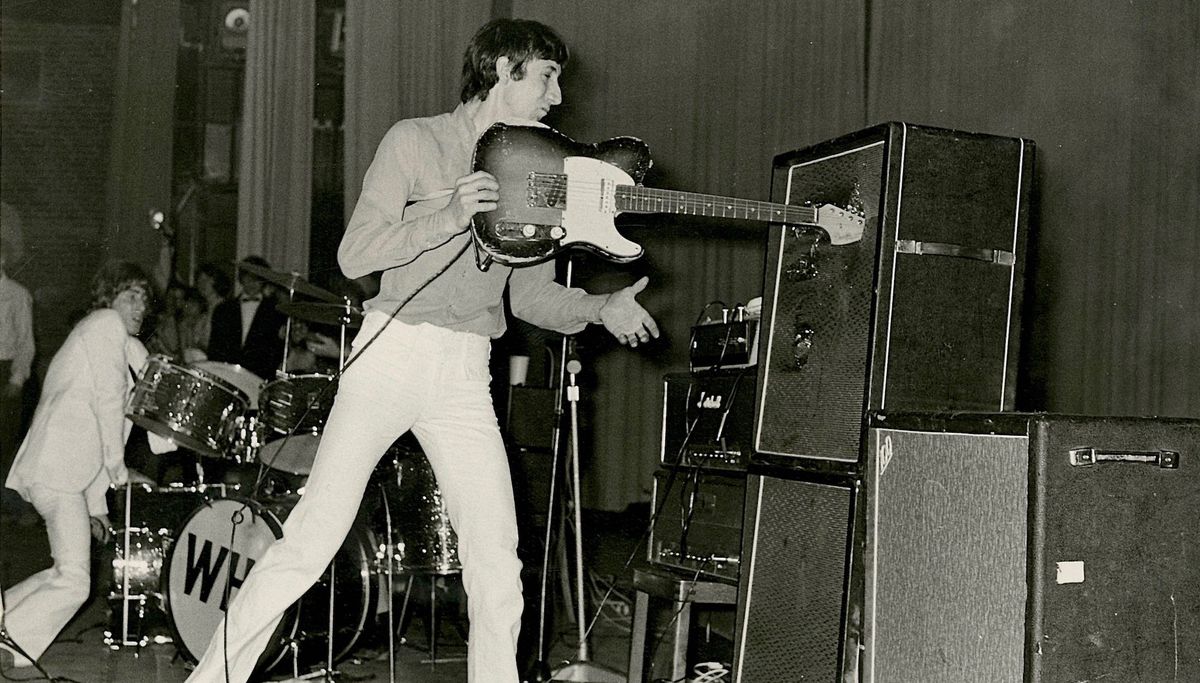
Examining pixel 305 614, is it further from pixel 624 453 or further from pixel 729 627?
pixel 624 453

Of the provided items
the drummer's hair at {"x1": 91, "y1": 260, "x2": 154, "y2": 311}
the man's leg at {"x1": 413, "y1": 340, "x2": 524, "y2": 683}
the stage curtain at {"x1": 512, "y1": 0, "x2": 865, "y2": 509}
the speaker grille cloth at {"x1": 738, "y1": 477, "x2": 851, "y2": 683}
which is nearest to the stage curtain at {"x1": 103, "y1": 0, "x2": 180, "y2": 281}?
the stage curtain at {"x1": 512, "y1": 0, "x2": 865, "y2": 509}

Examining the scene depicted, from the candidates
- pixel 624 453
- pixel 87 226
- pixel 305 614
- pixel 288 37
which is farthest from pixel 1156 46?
pixel 87 226

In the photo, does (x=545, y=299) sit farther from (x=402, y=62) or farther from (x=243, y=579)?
(x=402, y=62)

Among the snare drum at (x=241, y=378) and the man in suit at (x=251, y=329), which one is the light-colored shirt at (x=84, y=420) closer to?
the snare drum at (x=241, y=378)

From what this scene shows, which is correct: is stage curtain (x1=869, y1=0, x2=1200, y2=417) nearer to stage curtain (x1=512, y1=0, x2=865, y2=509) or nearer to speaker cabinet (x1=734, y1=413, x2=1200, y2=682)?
stage curtain (x1=512, y1=0, x2=865, y2=509)

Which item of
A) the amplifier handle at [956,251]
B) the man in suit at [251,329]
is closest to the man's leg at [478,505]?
the amplifier handle at [956,251]

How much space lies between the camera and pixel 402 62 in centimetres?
666

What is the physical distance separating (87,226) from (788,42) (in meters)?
5.93

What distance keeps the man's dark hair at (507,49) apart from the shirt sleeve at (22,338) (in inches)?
202

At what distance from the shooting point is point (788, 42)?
23.6 ft

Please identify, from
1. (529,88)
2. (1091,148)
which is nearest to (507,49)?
(529,88)

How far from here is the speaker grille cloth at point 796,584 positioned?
2.83 metres

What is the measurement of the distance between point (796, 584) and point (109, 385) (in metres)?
3.08

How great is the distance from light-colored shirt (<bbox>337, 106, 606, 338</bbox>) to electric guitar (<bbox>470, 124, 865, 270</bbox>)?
0.45 feet
